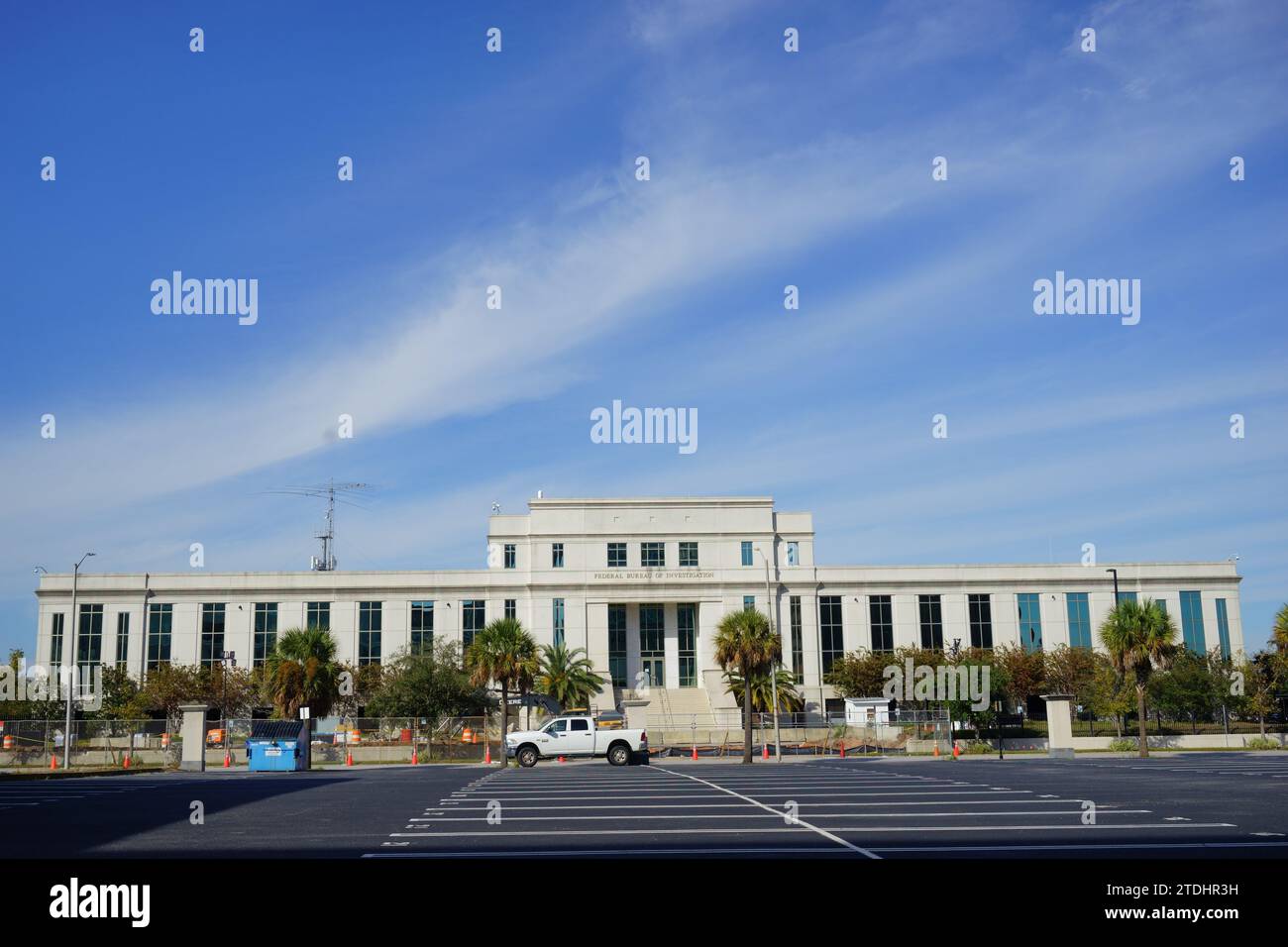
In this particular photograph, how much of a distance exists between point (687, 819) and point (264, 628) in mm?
70059

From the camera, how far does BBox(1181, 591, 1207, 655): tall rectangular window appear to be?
272 feet

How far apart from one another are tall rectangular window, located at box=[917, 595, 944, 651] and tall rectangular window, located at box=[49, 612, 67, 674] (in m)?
62.4

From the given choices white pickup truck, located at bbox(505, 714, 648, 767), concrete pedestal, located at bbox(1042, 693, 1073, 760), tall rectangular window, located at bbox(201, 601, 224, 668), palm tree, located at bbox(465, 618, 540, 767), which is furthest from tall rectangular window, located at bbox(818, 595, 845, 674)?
tall rectangular window, located at bbox(201, 601, 224, 668)

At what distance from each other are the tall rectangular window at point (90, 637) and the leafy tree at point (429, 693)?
1002 inches

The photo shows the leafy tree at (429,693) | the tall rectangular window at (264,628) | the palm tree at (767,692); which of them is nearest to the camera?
the palm tree at (767,692)

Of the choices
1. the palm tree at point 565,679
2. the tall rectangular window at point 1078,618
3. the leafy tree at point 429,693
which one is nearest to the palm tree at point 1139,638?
the tall rectangular window at point 1078,618

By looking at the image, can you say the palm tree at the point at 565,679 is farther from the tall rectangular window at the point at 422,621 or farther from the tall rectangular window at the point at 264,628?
the tall rectangular window at the point at 264,628

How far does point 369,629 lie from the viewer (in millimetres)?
81062

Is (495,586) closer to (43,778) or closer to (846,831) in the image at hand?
(43,778)

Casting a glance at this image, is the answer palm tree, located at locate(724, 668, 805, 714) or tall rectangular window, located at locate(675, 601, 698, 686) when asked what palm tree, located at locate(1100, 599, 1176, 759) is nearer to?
palm tree, located at locate(724, 668, 805, 714)

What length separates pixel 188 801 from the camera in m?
22.7

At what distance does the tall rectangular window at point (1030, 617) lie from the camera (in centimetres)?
8219
